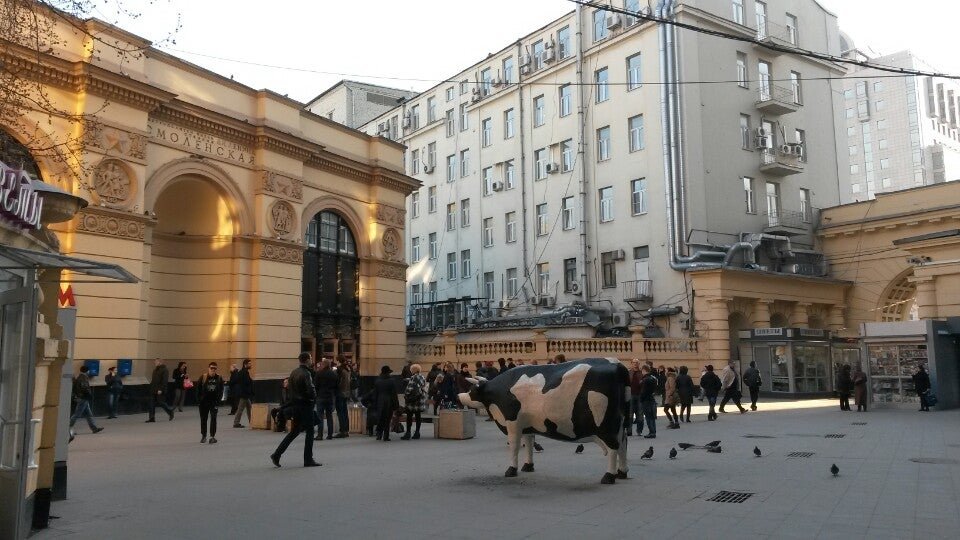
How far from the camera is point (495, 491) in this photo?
Answer: 953cm

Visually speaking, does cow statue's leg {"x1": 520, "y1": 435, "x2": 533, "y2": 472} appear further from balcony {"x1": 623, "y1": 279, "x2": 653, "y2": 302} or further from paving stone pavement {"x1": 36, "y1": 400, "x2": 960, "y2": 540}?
balcony {"x1": 623, "y1": 279, "x2": 653, "y2": 302}

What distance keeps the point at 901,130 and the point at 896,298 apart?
5024 centimetres

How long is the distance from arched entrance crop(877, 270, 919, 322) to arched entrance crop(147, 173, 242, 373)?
94.2ft

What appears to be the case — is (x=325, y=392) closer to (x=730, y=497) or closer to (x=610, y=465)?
(x=610, y=465)

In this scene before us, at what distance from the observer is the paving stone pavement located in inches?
291

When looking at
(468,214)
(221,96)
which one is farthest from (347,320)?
(468,214)

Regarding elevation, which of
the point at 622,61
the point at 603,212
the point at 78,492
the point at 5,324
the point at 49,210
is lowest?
the point at 78,492

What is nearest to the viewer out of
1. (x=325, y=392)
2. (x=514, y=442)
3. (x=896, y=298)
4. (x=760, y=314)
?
(x=514, y=442)

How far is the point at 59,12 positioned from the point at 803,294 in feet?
108

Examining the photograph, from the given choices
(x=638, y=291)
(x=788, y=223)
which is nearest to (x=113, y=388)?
(x=638, y=291)

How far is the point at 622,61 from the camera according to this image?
1439 inches

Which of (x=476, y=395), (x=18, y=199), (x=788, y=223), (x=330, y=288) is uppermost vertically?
(x=788, y=223)

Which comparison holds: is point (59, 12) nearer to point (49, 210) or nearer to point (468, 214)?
point (49, 210)

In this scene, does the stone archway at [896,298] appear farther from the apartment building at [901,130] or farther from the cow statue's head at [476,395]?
the apartment building at [901,130]
